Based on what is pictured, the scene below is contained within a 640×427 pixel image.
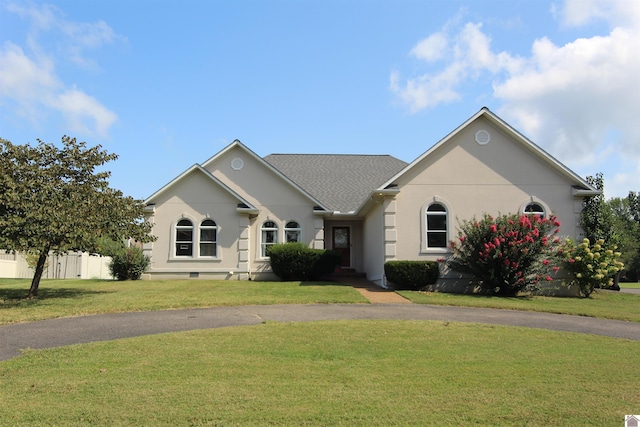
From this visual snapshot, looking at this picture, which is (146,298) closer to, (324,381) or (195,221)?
(195,221)

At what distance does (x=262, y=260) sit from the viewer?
2156 centimetres

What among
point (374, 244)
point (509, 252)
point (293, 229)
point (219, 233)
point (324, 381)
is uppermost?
point (293, 229)

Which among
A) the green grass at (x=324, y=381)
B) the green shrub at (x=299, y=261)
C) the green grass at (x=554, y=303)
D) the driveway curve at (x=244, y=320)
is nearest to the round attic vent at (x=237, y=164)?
Result: the green shrub at (x=299, y=261)

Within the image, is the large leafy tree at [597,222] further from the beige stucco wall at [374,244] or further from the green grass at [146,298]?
the green grass at [146,298]

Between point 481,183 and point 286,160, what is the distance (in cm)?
1332

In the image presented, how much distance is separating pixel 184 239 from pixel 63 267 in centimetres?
935

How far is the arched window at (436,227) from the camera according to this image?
17656mm

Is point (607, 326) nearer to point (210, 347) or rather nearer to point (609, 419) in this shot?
point (609, 419)

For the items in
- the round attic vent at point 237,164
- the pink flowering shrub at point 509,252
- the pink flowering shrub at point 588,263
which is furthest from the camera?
the round attic vent at point 237,164

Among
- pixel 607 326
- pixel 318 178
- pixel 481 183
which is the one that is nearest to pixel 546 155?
pixel 481 183

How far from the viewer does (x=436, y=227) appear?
1773cm

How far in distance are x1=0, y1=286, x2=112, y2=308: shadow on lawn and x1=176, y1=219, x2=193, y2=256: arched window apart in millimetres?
4820

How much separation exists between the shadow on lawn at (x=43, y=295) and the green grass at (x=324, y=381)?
6.92m

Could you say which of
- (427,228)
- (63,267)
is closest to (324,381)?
(427,228)
